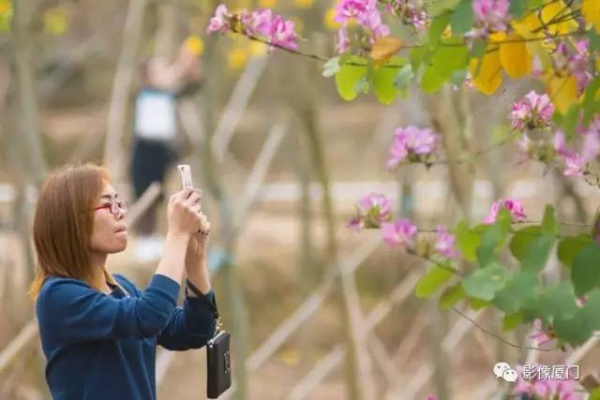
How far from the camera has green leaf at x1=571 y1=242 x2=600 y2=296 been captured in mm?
2330

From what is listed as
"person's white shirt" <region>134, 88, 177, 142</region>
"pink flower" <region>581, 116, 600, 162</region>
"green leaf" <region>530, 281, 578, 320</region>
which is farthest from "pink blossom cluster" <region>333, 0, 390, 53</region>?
"person's white shirt" <region>134, 88, 177, 142</region>

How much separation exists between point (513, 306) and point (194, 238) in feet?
2.49

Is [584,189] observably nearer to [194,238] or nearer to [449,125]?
[449,125]

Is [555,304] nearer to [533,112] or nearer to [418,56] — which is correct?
[418,56]

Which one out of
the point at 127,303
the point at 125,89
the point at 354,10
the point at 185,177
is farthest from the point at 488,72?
the point at 125,89

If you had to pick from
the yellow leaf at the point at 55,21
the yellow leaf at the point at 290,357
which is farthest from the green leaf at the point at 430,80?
the yellow leaf at the point at 290,357

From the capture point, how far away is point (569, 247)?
2518 millimetres

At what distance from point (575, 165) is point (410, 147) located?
0.41 meters

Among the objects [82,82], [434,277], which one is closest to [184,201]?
[434,277]

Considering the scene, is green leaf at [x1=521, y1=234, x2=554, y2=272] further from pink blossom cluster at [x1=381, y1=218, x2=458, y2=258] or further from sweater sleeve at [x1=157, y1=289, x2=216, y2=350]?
sweater sleeve at [x1=157, y1=289, x2=216, y2=350]

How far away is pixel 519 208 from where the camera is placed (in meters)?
2.83

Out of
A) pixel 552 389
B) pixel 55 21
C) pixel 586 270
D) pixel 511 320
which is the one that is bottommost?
pixel 552 389

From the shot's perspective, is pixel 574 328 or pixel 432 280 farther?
pixel 432 280

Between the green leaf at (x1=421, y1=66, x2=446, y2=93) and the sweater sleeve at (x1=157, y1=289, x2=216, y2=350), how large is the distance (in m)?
0.67
